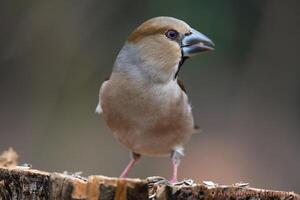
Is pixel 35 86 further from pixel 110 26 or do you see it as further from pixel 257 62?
pixel 257 62

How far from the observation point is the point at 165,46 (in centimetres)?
509

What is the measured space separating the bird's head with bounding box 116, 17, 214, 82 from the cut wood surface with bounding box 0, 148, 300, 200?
1285 mm

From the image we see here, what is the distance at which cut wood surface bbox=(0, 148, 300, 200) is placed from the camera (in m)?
3.44

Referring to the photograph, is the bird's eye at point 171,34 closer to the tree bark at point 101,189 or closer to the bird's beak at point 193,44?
the bird's beak at point 193,44

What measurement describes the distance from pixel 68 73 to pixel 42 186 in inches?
273

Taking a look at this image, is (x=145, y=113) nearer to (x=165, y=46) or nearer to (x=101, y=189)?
(x=165, y=46)

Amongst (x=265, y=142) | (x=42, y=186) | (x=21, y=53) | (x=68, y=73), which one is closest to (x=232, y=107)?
(x=265, y=142)

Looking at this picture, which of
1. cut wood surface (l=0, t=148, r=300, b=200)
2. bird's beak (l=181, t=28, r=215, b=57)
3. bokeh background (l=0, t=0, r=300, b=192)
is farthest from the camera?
bokeh background (l=0, t=0, r=300, b=192)

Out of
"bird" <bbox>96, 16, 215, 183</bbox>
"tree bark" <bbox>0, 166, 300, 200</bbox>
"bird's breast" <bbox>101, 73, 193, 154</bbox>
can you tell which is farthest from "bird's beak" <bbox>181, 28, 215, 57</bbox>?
"tree bark" <bbox>0, 166, 300, 200</bbox>

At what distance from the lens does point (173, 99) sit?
5172mm

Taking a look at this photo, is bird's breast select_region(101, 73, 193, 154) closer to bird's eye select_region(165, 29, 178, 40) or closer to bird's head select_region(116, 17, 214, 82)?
bird's head select_region(116, 17, 214, 82)

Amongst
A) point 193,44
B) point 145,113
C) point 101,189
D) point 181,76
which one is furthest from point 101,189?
point 181,76

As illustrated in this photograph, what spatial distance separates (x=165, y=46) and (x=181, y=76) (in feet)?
18.8

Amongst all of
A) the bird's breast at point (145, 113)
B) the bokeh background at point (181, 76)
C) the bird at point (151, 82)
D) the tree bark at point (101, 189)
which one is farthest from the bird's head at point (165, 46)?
the bokeh background at point (181, 76)
